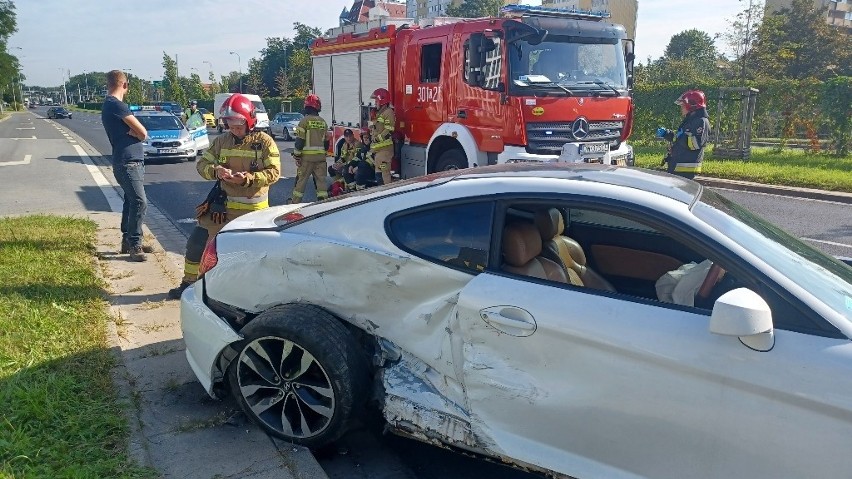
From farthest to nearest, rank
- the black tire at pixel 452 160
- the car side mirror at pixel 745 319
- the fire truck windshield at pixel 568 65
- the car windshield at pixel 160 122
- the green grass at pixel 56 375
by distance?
the car windshield at pixel 160 122 → the black tire at pixel 452 160 → the fire truck windshield at pixel 568 65 → the green grass at pixel 56 375 → the car side mirror at pixel 745 319

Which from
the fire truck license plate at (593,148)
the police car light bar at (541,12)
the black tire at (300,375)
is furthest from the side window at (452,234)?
the police car light bar at (541,12)

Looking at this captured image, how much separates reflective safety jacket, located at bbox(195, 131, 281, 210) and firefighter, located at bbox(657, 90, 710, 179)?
18.1ft

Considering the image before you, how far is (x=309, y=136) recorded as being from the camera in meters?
9.38

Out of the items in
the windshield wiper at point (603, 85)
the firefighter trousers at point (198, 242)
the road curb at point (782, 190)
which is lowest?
the road curb at point (782, 190)

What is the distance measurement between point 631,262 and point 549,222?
722 mm

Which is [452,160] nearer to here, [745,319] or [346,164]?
[346,164]

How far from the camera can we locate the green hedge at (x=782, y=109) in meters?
16.1

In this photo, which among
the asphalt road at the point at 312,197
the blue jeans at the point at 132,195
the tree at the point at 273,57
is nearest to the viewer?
the asphalt road at the point at 312,197

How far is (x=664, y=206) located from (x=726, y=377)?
2.25 feet

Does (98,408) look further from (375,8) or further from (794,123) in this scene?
(794,123)

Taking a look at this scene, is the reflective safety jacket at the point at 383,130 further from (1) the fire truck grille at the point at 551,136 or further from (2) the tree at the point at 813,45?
(2) the tree at the point at 813,45

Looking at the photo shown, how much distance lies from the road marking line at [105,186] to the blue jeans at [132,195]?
3002 millimetres

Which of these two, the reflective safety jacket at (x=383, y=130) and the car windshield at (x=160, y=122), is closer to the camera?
the reflective safety jacket at (x=383, y=130)

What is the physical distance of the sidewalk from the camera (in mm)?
2893
